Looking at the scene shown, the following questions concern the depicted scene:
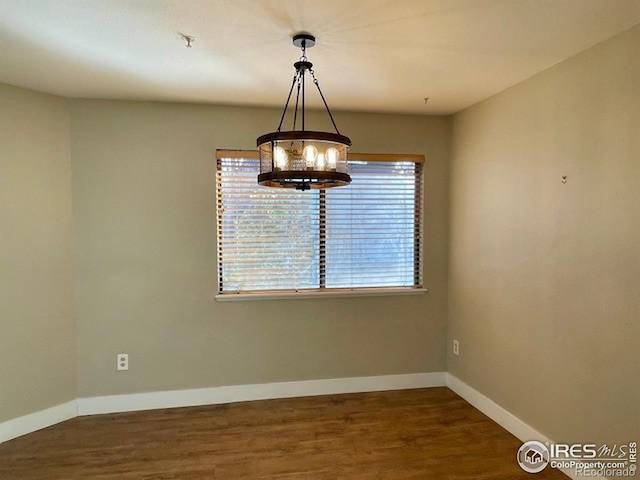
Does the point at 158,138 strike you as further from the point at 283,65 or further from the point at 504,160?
the point at 504,160

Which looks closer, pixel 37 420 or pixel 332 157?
pixel 332 157

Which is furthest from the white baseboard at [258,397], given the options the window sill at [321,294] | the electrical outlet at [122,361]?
the window sill at [321,294]

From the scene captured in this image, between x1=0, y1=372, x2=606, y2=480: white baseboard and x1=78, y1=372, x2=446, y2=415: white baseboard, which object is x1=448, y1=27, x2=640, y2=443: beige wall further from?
x1=78, y1=372, x2=446, y2=415: white baseboard

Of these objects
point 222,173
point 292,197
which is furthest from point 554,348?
point 222,173

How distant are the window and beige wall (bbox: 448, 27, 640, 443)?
0.54 metres

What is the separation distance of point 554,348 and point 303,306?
187cm

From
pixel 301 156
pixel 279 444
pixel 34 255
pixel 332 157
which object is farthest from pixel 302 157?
pixel 34 255

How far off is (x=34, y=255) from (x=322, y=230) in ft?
7.18

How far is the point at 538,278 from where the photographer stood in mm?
2520

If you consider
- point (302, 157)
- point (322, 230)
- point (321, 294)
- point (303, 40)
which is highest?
point (303, 40)

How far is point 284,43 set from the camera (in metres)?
2.05

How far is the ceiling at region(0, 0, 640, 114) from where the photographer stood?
171 centimetres

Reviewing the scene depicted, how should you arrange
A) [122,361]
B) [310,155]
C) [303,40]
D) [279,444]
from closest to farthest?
[310,155]
[303,40]
[279,444]
[122,361]

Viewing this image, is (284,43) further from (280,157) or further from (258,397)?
(258,397)
